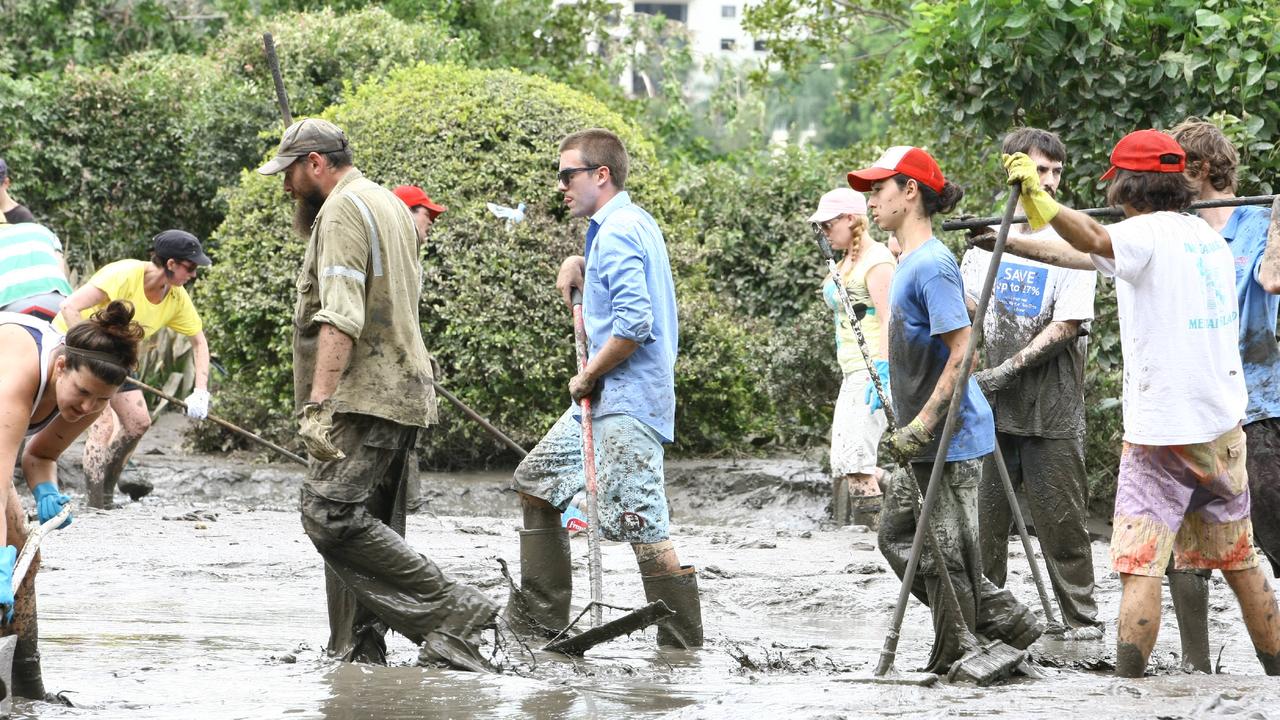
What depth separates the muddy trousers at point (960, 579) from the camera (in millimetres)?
4926

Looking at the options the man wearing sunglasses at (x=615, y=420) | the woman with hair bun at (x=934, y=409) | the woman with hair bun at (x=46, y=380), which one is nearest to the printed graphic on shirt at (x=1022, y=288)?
the woman with hair bun at (x=934, y=409)

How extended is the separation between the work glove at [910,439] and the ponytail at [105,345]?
94.0 inches

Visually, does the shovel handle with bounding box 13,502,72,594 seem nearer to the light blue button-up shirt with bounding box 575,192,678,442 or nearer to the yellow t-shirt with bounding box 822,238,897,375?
the light blue button-up shirt with bounding box 575,192,678,442

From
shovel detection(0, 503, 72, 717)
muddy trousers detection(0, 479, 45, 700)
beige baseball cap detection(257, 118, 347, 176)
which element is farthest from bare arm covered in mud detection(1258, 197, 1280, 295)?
muddy trousers detection(0, 479, 45, 700)

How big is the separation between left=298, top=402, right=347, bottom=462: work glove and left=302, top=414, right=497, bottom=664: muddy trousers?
0.27ft

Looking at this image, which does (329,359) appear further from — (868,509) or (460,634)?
(868,509)

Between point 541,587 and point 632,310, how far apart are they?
1.23 m

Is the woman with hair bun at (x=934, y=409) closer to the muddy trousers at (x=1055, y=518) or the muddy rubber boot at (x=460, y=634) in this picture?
the muddy trousers at (x=1055, y=518)

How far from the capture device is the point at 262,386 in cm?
1064

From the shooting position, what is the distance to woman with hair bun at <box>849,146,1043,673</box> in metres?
4.91

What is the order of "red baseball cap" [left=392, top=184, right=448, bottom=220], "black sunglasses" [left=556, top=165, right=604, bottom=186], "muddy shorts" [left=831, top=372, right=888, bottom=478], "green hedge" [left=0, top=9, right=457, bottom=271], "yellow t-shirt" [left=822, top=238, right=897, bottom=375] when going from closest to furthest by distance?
1. "black sunglasses" [left=556, top=165, right=604, bottom=186]
2. "yellow t-shirt" [left=822, top=238, right=897, bottom=375]
3. "muddy shorts" [left=831, top=372, right=888, bottom=478]
4. "red baseball cap" [left=392, top=184, right=448, bottom=220]
5. "green hedge" [left=0, top=9, right=457, bottom=271]

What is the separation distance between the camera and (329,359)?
5203 mm

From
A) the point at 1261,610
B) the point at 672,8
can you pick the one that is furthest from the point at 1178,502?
the point at 672,8

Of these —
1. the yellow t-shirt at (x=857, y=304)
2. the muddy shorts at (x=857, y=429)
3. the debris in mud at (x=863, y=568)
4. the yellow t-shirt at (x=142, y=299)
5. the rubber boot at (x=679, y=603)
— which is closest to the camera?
the rubber boot at (x=679, y=603)
